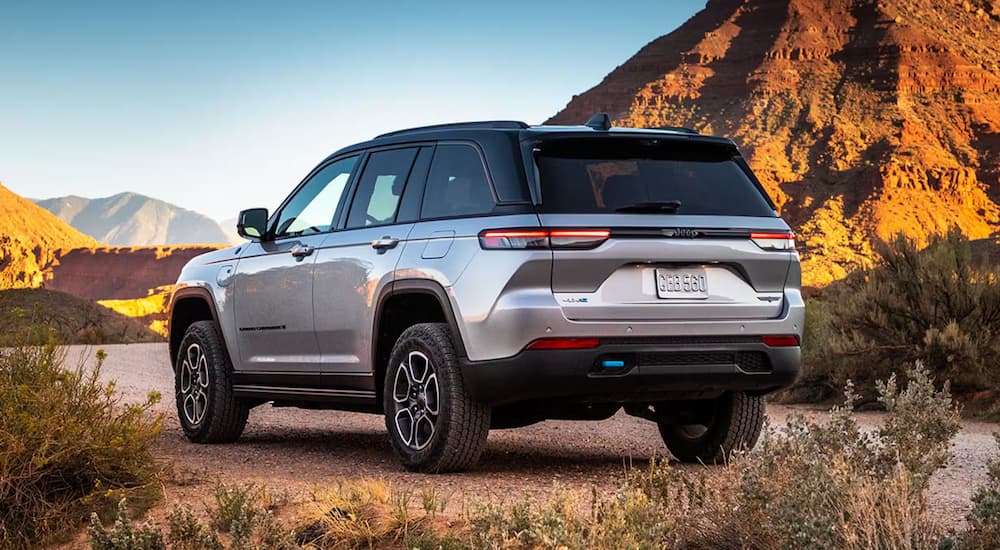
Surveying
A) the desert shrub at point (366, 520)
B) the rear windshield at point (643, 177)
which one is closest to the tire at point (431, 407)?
the rear windshield at point (643, 177)

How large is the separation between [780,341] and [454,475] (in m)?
2.03

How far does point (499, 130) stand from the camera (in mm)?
7328

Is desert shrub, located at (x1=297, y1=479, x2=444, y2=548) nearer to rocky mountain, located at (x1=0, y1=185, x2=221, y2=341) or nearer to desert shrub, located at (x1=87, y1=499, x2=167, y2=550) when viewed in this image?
desert shrub, located at (x1=87, y1=499, x2=167, y2=550)

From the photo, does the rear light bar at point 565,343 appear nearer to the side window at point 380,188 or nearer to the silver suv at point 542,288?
the silver suv at point 542,288

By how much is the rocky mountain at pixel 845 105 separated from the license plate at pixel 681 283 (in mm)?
54172

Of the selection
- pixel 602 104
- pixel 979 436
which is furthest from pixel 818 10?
pixel 979 436

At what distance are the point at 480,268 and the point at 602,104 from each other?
94.8m

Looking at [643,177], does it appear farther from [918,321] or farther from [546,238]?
[918,321]

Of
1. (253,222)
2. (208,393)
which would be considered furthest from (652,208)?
(208,393)

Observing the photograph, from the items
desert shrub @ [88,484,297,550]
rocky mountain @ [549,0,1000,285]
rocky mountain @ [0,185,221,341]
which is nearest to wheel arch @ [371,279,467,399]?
desert shrub @ [88,484,297,550]

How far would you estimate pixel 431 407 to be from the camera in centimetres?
729

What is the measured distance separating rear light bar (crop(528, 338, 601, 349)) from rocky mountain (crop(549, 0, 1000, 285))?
2151 inches

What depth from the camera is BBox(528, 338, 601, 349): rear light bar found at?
21.9 ft

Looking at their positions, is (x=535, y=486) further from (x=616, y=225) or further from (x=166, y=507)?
(x=166, y=507)
